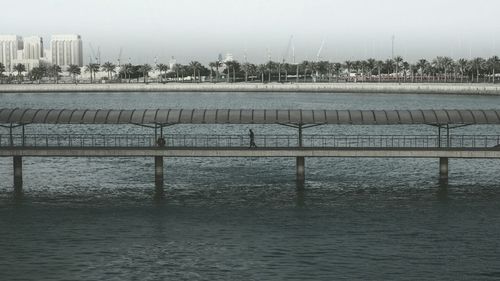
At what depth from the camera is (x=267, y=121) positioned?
219 ft

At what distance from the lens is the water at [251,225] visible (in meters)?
46.6

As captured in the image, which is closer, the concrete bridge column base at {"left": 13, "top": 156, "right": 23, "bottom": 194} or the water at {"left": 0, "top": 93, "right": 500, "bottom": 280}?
the water at {"left": 0, "top": 93, "right": 500, "bottom": 280}

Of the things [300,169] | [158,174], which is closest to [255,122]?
[300,169]

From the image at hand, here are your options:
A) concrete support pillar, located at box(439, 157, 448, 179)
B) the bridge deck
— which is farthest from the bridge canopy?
concrete support pillar, located at box(439, 157, 448, 179)

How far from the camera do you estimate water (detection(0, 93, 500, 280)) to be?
1833 inches

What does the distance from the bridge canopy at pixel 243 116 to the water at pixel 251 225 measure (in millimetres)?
6572

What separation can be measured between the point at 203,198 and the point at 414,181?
22.7 m

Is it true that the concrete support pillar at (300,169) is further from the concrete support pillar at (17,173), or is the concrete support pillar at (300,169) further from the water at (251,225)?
the concrete support pillar at (17,173)

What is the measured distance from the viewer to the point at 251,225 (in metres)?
57.2

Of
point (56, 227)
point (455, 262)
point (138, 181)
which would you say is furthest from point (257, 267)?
point (138, 181)

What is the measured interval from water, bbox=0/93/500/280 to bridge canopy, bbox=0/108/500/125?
6.57 m

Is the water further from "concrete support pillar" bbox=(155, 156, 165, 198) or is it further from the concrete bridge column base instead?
the concrete bridge column base

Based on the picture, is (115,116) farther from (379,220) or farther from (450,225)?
(450,225)

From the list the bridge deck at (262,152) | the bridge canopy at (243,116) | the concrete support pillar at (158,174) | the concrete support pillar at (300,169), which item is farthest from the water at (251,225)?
the bridge canopy at (243,116)
